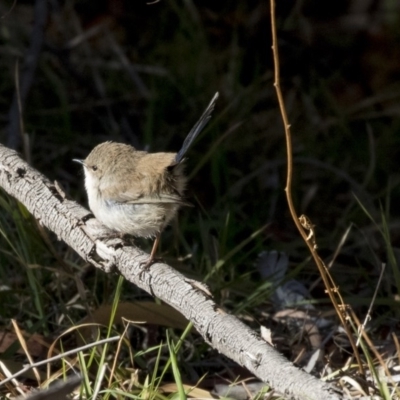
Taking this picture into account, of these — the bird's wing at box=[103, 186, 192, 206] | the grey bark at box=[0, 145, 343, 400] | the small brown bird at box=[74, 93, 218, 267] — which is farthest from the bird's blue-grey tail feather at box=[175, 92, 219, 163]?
the grey bark at box=[0, 145, 343, 400]

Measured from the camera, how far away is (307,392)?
2.49 metres

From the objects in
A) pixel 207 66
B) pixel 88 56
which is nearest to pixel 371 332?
pixel 207 66

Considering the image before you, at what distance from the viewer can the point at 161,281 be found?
3066mm

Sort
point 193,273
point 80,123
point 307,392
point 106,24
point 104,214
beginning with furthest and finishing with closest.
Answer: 1. point 106,24
2. point 80,123
3. point 193,273
4. point 104,214
5. point 307,392

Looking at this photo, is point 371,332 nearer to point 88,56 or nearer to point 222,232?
point 222,232

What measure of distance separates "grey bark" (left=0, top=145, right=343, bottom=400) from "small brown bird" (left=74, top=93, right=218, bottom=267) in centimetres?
37

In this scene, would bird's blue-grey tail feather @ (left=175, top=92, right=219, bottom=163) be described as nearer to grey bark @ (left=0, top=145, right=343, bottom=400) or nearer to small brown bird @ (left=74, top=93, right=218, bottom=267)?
small brown bird @ (left=74, top=93, right=218, bottom=267)

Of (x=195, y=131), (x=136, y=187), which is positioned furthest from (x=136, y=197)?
(x=195, y=131)

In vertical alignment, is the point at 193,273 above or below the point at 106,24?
below

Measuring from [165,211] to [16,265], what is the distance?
0.88 meters

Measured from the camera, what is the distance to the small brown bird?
381cm

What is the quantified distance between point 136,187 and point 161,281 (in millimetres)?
915

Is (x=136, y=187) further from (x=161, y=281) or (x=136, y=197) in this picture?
(x=161, y=281)

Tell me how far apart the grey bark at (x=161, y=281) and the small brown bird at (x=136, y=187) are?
37 centimetres
